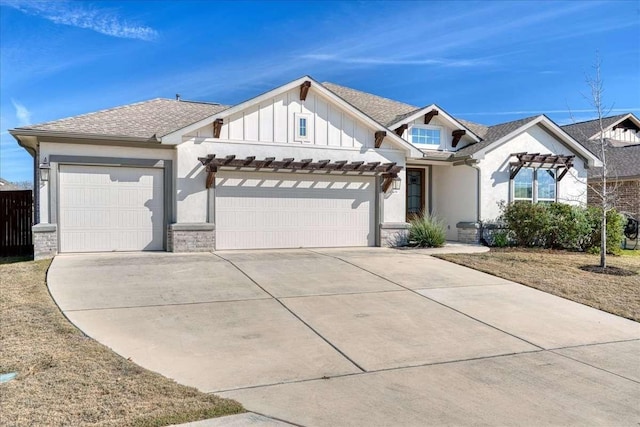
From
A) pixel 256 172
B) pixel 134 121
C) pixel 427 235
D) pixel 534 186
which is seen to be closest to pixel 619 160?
pixel 534 186

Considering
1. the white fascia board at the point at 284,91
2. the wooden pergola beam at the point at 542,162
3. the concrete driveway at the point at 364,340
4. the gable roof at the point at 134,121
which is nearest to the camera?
the concrete driveway at the point at 364,340

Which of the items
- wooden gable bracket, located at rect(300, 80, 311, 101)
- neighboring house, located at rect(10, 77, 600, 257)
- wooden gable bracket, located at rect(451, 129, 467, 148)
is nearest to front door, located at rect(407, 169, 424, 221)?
neighboring house, located at rect(10, 77, 600, 257)

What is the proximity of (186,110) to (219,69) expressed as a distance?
21.8 feet

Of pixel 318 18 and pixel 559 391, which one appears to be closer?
pixel 559 391

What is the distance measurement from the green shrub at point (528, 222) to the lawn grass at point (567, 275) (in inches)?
31.1

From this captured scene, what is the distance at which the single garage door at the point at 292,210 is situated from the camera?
1347cm

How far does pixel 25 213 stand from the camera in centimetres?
1335

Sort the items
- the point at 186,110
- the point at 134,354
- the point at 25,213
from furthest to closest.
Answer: the point at 186,110, the point at 25,213, the point at 134,354

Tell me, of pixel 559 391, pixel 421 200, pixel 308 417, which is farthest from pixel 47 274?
pixel 421 200

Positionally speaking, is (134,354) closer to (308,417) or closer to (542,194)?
(308,417)

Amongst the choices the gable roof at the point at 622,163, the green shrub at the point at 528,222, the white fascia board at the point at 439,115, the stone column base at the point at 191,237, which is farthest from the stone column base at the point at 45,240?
the gable roof at the point at 622,163

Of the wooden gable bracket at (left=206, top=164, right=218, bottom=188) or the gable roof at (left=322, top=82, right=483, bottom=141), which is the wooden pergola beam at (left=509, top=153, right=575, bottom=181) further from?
the wooden gable bracket at (left=206, top=164, right=218, bottom=188)

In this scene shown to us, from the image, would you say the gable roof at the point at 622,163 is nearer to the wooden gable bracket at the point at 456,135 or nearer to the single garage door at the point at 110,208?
the wooden gable bracket at the point at 456,135

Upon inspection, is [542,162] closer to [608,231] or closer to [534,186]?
[534,186]
